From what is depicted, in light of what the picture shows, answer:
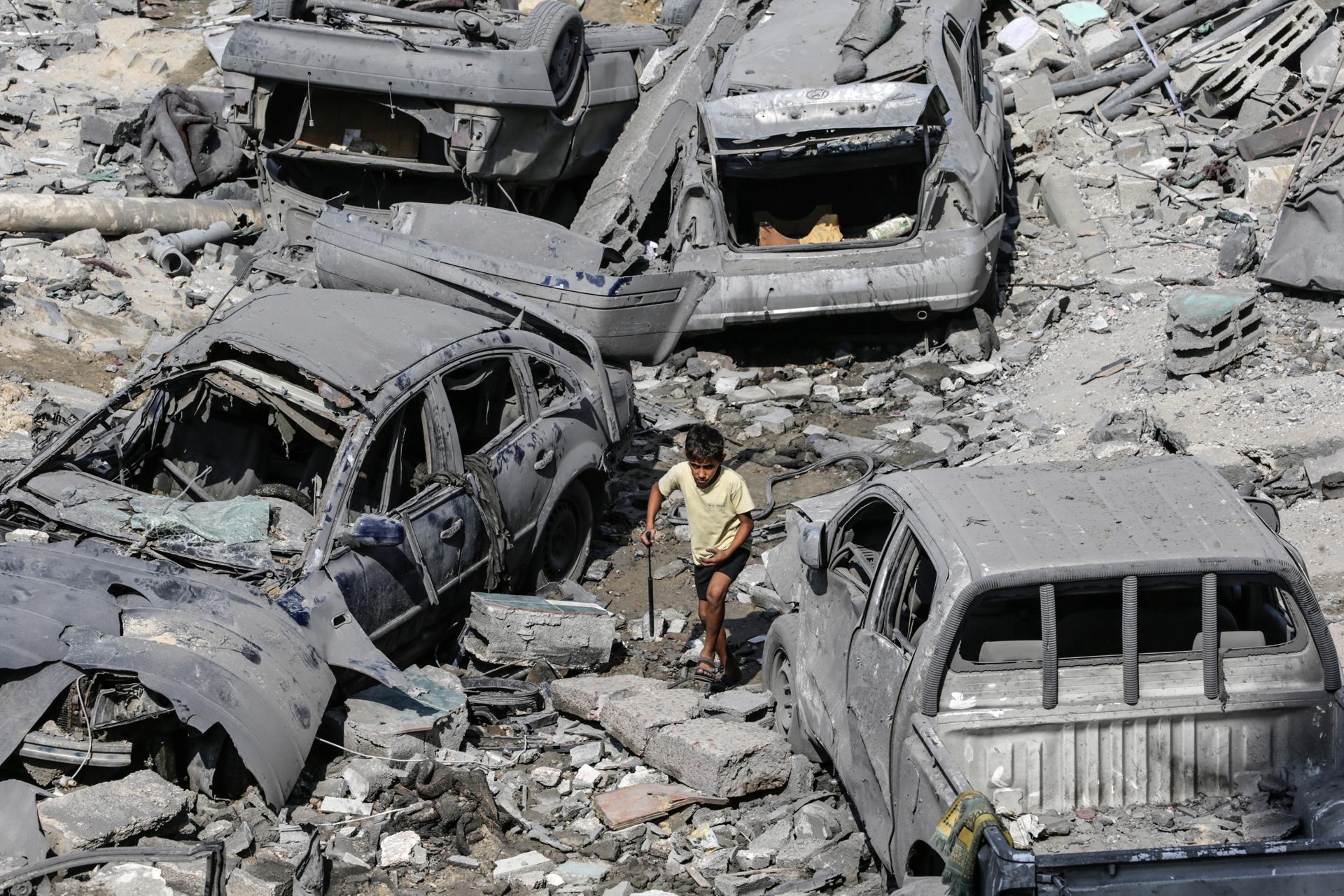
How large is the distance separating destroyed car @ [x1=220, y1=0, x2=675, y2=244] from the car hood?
254 inches

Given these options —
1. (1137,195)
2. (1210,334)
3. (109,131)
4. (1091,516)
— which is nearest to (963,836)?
(1091,516)

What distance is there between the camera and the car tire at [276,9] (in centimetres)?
1265

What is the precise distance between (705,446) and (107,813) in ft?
9.69

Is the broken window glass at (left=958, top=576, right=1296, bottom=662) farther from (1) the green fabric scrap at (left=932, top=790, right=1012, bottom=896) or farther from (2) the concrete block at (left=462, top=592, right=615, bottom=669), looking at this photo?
(2) the concrete block at (left=462, top=592, right=615, bottom=669)

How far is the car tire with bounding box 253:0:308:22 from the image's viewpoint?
41.5 ft

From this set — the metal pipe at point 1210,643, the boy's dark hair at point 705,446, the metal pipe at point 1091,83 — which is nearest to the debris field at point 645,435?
the metal pipe at point 1210,643

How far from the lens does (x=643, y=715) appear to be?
6258mm

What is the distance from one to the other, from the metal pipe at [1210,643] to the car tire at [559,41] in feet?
28.3

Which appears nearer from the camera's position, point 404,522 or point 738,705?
Result: point 738,705

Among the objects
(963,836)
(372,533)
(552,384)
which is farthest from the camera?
(552,384)

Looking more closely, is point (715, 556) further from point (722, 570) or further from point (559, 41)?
point (559, 41)

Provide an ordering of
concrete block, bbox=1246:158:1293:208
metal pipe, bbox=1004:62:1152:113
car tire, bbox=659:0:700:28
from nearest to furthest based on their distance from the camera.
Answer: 1. concrete block, bbox=1246:158:1293:208
2. car tire, bbox=659:0:700:28
3. metal pipe, bbox=1004:62:1152:113

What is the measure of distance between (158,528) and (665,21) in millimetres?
10936

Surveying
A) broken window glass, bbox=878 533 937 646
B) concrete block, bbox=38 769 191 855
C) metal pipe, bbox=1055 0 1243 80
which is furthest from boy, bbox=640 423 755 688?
metal pipe, bbox=1055 0 1243 80
